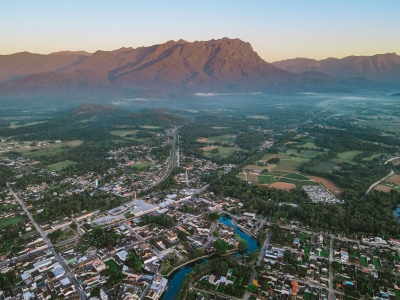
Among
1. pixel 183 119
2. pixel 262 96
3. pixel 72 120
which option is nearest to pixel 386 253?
pixel 183 119

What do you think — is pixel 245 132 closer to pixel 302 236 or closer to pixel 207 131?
pixel 207 131

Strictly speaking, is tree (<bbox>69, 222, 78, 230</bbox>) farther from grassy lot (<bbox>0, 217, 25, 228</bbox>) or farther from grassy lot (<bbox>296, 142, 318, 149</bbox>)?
grassy lot (<bbox>296, 142, 318, 149</bbox>)

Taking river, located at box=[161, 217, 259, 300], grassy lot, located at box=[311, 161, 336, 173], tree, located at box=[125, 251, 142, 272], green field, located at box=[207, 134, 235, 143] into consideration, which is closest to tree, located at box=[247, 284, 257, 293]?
river, located at box=[161, 217, 259, 300]

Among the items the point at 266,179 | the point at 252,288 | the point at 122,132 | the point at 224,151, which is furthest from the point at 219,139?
the point at 252,288

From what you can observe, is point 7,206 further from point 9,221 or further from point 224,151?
point 224,151

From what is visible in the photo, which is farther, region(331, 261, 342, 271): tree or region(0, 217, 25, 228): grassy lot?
region(0, 217, 25, 228): grassy lot

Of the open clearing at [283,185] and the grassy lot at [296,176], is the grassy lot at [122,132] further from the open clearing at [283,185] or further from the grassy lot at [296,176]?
the open clearing at [283,185]
